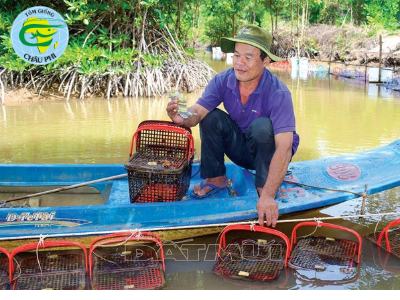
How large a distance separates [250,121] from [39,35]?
7271 mm

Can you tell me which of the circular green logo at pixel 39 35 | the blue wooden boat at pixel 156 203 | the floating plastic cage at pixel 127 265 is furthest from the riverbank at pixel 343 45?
the floating plastic cage at pixel 127 265

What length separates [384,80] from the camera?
13.4 meters

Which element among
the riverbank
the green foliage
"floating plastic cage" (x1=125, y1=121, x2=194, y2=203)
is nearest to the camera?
"floating plastic cage" (x1=125, y1=121, x2=194, y2=203)

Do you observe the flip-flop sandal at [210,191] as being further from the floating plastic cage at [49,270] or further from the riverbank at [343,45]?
the riverbank at [343,45]

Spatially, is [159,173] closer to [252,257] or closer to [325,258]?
[252,257]

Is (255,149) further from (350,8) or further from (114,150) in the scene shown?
(350,8)

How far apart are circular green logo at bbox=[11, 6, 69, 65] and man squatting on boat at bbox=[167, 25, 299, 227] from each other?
23.4 ft

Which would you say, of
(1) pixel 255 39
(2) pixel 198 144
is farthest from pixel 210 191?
(2) pixel 198 144

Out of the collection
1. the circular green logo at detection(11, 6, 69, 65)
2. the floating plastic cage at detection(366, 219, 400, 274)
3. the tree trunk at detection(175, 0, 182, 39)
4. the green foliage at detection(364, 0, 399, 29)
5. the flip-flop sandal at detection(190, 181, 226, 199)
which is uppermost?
the green foliage at detection(364, 0, 399, 29)

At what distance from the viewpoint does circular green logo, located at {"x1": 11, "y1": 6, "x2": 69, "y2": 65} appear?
31.6 feet

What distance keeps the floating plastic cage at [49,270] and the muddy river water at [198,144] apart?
22.0 inches

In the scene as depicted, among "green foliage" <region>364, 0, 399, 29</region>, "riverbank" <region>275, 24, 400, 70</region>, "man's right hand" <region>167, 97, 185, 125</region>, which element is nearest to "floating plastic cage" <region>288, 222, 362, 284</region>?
"man's right hand" <region>167, 97, 185, 125</region>

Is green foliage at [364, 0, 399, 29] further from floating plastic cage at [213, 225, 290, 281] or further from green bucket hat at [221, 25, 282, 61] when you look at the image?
floating plastic cage at [213, 225, 290, 281]

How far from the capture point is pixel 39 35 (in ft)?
31.1
